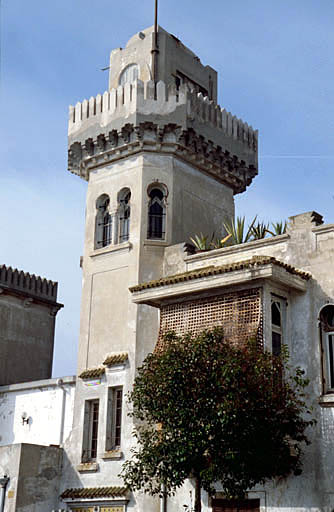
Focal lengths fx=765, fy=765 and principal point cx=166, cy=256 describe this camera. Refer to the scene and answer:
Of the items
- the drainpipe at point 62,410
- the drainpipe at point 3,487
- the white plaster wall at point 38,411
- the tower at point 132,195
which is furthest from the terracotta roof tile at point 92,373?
the drainpipe at point 3,487

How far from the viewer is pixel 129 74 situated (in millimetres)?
26719

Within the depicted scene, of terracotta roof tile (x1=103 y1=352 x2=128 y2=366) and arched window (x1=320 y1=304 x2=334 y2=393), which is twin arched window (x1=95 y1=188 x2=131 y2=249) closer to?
terracotta roof tile (x1=103 y1=352 x2=128 y2=366)

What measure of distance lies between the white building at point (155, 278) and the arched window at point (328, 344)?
0.03 m

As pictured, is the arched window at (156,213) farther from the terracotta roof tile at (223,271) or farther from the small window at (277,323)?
the small window at (277,323)

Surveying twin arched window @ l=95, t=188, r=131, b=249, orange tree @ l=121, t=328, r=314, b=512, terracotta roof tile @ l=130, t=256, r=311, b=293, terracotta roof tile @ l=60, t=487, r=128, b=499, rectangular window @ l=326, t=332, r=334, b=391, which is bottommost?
terracotta roof tile @ l=60, t=487, r=128, b=499

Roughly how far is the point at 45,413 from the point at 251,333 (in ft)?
30.1

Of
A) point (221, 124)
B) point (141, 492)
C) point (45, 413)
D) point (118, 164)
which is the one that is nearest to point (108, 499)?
point (141, 492)

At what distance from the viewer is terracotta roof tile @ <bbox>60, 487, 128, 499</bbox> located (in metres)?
21.6

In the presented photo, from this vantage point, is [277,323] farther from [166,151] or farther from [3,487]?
[3,487]

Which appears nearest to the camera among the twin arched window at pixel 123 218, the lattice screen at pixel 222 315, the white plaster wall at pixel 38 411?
the lattice screen at pixel 222 315

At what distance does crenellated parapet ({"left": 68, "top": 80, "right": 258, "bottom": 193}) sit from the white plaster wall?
299 inches

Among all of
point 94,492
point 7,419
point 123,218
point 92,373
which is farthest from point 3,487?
point 123,218

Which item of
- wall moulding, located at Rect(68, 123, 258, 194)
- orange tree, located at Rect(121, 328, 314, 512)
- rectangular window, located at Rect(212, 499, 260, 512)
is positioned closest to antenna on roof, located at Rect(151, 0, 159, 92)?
wall moulding, located at Rect(68, 123, 258, 194)

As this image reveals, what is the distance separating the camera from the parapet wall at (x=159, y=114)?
24.7 m
